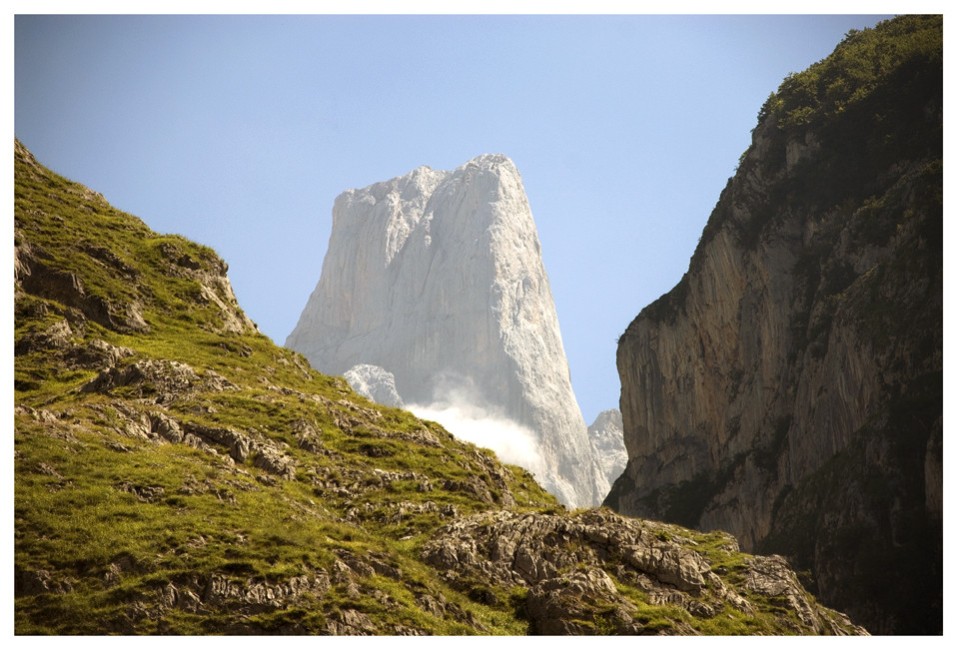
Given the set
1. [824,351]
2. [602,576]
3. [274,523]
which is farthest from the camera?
[824,351]

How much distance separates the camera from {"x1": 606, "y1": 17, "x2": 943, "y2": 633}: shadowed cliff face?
99562 mm

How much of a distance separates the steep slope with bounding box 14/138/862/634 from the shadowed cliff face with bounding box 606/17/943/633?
127 ft

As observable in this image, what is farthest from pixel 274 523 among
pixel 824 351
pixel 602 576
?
Answer: pixel 824 351

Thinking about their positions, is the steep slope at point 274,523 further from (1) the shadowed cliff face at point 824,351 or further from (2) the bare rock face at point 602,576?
(1) the shadowed cliff face at point 824,351

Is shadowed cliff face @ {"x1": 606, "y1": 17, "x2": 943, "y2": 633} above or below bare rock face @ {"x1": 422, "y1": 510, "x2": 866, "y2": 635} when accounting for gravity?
above

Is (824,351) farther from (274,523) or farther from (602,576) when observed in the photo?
(274,523)

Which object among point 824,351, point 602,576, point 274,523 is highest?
point 824,351

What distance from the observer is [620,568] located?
5109cm

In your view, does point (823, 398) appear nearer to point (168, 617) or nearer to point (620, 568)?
point (620, 568)

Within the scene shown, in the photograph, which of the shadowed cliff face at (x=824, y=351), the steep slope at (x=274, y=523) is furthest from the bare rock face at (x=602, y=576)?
the shadowed cliff face at (x=824, y=351)

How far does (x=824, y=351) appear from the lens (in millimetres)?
123250

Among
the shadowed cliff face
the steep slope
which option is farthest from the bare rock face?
the shadowed cliff face

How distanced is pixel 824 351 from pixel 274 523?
273 ft

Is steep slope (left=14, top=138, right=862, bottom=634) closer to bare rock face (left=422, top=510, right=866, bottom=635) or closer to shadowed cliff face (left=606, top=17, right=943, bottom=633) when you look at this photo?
bare rock face (left=422, top=510, right=866, bottom=635)
